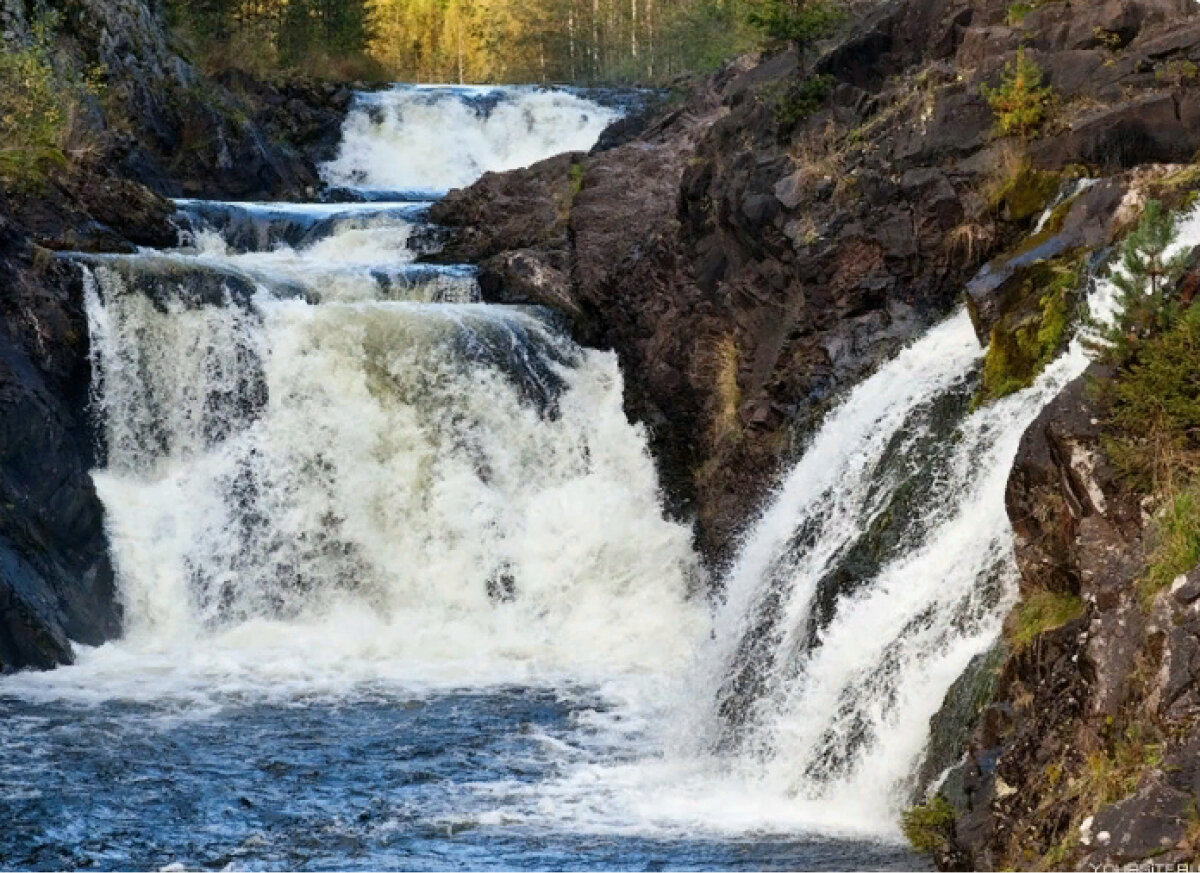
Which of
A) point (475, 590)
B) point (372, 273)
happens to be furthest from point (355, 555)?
point (372, 273)

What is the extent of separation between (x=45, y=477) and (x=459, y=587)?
479 cm

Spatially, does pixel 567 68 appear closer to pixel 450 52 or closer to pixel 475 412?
pixel 450 52

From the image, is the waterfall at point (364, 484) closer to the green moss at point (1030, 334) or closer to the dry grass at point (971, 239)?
the dry grass at point (971, 239)

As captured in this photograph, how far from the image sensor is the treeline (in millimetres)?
36750

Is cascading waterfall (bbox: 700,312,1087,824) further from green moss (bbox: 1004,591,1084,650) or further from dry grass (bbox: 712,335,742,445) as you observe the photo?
dry grass (bbox: 712,335,742,445)

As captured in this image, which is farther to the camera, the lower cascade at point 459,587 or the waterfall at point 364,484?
the waterfall at point 364,484

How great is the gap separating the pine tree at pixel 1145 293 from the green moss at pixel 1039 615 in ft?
4.86

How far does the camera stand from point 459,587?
59.2 ft

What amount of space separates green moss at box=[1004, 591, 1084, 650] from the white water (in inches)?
1031

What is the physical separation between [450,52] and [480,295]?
3723 centimetres

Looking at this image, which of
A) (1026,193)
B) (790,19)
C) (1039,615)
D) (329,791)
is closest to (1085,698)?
(1039,615)

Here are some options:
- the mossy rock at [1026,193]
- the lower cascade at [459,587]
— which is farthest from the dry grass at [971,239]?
the lower cascade at [459,587]

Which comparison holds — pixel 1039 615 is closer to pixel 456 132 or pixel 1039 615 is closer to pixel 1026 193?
pixel 1026 193

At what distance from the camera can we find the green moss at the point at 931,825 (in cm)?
885
